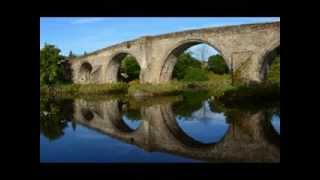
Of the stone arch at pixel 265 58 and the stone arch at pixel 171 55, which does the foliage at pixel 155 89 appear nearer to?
the stone arch at pixel 171 55

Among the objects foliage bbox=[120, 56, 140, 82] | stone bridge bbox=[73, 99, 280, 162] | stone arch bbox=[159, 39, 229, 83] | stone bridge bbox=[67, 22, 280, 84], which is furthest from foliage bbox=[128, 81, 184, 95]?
foliage bbox=[120, 56, 140, 82]

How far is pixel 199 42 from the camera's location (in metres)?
24.6

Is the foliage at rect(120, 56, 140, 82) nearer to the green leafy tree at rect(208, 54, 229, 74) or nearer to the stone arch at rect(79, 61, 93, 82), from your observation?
the stone arch at rect(79, 61, 93, 82)

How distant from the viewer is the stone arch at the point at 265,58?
19984 mm

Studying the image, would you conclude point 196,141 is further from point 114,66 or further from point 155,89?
point 114,66

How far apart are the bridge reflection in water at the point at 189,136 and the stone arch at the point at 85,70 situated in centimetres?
2539

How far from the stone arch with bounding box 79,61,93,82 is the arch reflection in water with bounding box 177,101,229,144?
1075 inches

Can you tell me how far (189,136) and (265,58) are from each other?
34.1 ft

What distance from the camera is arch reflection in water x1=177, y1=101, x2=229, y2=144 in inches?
430

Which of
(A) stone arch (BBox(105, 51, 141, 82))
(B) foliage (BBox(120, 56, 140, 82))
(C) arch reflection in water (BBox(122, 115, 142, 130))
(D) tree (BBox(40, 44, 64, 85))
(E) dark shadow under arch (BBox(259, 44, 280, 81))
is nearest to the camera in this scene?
(C) arch reflection in water (BBox(122, 115, 142, 130))

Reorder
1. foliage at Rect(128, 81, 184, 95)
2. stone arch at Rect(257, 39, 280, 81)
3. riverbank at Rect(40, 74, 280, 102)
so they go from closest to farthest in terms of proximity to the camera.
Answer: riverbank at Rect(40, 74, 280, 102)
stone arch at Rect(257, 39, 280, 81)
foliage at Rect(128, 81, 184, 95)

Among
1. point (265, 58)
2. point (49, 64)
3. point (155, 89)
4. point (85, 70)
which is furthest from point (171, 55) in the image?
point (85, 70)
